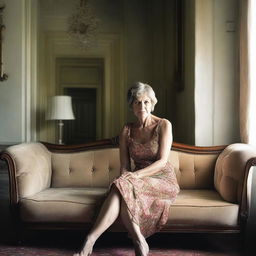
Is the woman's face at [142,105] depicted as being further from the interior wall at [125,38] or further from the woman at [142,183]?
the interior wall at [125,38]

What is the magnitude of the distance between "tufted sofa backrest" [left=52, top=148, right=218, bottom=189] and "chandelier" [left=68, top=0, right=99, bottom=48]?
233cm

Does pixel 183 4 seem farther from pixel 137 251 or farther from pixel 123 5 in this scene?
pixel 137 251

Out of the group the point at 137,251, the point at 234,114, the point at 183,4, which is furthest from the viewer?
the point at 183,4

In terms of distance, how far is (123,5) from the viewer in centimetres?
493

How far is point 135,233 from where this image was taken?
2.14m

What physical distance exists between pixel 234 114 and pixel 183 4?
4.17ft

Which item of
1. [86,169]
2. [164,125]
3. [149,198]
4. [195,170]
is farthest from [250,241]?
[86,169]

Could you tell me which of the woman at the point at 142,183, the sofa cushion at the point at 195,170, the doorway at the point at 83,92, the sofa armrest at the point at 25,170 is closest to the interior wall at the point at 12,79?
the sofa armrest at the point at 25,170

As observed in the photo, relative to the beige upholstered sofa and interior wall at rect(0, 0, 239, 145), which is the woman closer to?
the beige upholstered sofa

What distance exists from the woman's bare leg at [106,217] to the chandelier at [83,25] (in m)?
3.09

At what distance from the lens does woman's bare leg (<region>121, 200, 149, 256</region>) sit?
2.11 m

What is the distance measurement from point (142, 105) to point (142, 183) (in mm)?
553

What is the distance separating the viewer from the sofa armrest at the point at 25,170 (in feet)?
8.04

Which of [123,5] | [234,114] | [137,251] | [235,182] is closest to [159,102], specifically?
[123,5]
